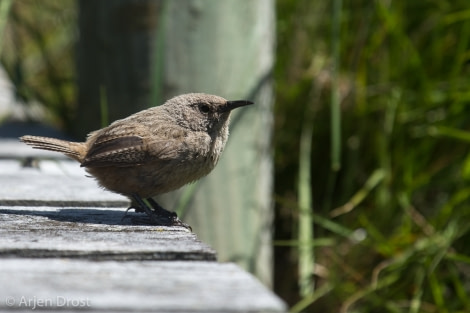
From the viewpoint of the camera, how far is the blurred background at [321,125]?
439 centimetres

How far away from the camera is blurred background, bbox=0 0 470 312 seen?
439 cm

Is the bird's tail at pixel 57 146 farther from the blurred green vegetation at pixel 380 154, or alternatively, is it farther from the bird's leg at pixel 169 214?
the blurred green vegetation at pixel 380 154

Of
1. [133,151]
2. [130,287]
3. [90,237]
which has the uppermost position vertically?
[130,287]

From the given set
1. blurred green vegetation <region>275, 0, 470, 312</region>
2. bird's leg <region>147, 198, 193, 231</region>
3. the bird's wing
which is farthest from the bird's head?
blurred green vegetation <region>275, 0, 470, 312</region>

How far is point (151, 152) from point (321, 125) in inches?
75.6

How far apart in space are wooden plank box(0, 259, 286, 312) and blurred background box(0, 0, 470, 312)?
2083mm

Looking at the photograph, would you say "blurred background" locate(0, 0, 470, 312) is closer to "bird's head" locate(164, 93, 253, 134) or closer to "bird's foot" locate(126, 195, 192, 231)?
"bird's head" locate(164, 93, 253, 134)

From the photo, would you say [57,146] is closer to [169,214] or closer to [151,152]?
[151,152]

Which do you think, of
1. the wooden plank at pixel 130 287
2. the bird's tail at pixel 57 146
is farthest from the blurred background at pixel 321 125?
the wooden plank at pixel 130 287

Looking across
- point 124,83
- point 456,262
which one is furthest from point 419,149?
point 124,83

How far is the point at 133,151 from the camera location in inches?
140

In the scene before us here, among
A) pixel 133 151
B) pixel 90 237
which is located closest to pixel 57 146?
pixel 133 151

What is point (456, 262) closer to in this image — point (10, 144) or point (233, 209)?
point (233, 209)

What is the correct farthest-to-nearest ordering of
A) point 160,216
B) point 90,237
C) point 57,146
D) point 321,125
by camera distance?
point 321,125
point 57,146
point 160,216
point 90,237
